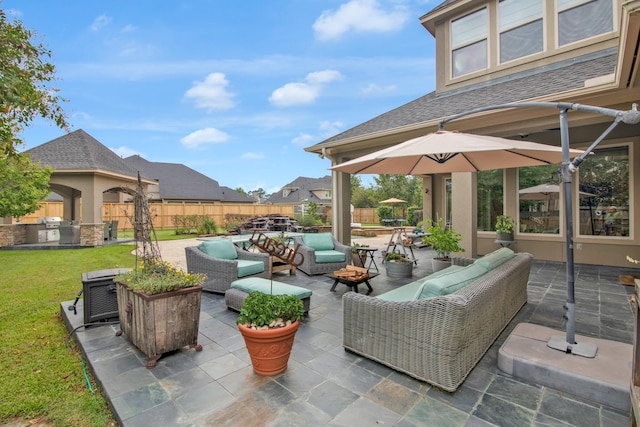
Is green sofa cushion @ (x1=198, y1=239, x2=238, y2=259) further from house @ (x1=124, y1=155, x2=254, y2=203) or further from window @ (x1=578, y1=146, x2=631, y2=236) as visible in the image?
house @ (x1=124, y1=155, x2=254, y2=203)

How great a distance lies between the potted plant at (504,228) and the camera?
7.63m

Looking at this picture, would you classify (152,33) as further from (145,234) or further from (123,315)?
(123,315)

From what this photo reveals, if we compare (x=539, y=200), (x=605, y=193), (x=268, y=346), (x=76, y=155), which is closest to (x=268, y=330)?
(x=268, y=346)

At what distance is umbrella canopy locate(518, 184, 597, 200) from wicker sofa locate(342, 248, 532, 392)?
571 cm

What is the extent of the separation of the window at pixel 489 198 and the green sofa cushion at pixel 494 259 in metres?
4.95

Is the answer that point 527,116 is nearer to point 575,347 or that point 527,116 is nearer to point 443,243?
point 443,243

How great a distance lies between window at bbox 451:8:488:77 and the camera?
7.47 m

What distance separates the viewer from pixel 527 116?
17.4ft

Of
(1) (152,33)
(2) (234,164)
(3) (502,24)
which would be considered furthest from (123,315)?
(2) (234,164)

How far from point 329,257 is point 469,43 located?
6399 millimetres

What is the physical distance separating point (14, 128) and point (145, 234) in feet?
10.6

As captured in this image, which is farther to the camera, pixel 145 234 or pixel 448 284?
pixel 145 234

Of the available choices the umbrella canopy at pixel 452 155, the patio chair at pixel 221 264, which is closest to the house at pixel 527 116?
the umbrella canopy at pixel 452 155

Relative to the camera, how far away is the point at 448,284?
255 centimetres
